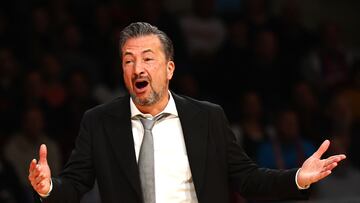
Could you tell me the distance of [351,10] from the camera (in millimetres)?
9414

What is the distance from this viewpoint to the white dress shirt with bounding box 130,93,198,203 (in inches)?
133

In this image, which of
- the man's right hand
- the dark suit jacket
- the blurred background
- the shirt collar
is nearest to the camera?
the man's right hand

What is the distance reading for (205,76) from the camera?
7.53 metres

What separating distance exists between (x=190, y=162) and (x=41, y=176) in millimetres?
630

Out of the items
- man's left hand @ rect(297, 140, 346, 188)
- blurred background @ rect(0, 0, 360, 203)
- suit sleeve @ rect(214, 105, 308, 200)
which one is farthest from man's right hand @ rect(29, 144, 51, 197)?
blurred background @ rect(0, 0, 360, 203)

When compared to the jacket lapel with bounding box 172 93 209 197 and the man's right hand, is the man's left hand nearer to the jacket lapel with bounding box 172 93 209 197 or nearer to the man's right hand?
the jacket lapel with bounding box 172 93 209 197

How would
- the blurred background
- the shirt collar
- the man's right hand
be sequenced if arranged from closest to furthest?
1. the man's right hand
2. the shirt collar
3. the blurred background

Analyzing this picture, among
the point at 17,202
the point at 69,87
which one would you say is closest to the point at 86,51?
the point at 69,87

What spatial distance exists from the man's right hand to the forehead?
0.55 m

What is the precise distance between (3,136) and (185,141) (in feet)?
10.6

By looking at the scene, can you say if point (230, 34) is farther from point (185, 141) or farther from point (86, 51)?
point (185, 141)

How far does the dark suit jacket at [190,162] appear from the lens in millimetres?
3342

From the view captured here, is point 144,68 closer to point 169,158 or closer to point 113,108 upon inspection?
point 113,108

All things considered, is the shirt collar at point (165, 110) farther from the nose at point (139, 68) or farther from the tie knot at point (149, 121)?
the nose at point (139, 68)
